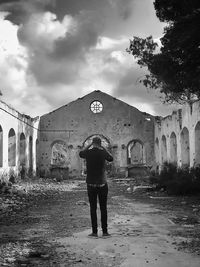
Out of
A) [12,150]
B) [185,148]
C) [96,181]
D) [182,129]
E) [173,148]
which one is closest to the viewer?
[96,181]

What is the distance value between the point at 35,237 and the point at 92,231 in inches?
40.3

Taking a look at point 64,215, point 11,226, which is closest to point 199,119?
point 64,215

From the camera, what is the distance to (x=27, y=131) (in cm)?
2662

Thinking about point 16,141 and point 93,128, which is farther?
point 93,128

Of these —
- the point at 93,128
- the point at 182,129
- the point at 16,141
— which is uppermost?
the point at 93,128

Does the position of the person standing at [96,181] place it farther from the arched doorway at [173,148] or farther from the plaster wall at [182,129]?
the arched doorway at [173,148]

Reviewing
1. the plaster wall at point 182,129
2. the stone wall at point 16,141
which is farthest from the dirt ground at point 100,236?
the stone wall at point 16,141

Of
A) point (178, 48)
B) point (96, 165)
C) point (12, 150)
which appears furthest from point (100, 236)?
point (12, 150)

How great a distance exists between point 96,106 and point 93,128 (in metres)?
1.73

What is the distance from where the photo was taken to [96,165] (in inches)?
291

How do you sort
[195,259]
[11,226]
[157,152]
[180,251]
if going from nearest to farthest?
[195,259]
[180,251]
[11,226]
[157,152]

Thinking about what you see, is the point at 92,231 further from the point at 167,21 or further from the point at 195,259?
the point at 167,21

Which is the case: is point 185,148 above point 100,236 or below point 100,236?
above

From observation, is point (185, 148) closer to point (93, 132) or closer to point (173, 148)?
point (173, 148)
